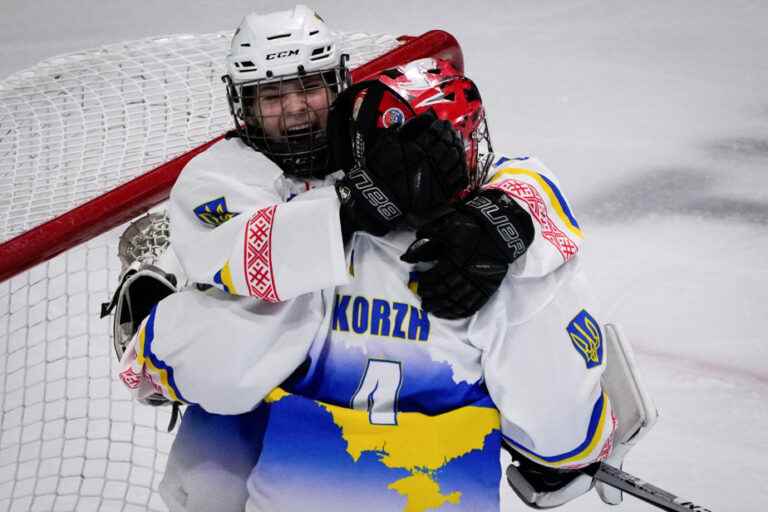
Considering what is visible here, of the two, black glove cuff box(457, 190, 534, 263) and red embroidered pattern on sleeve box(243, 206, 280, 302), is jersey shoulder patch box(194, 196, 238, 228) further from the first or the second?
black glove cuff box(457, 190, 534, 263)

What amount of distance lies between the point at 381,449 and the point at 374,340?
148mm

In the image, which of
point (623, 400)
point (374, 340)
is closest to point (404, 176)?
point (374, 340)

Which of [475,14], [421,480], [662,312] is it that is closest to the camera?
[421,480]

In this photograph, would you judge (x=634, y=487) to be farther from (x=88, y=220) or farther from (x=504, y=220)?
(x=88, y=220)

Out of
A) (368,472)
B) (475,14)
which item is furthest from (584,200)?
(368,472)

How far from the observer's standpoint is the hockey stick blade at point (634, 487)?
1390 mm

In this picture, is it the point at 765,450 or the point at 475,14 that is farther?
the point at 475,14

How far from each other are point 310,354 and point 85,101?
1267 millimetres

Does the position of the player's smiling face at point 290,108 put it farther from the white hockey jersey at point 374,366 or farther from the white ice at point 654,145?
the white ice at point 654,145

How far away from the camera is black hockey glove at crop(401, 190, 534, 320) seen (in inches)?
45.6

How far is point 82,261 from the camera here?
199cm

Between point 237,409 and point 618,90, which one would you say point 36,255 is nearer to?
point 237,409

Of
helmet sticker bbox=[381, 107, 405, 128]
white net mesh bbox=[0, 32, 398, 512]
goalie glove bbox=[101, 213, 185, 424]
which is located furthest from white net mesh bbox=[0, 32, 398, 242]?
helmet sticker bbox=[381, 107, 405, 128]

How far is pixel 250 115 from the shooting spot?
138cm
